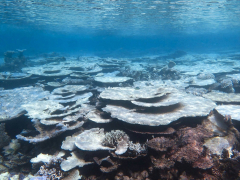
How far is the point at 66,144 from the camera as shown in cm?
484

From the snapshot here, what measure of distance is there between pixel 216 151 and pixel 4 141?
7940 mm

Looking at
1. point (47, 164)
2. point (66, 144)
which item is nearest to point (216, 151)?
point (66, 144)

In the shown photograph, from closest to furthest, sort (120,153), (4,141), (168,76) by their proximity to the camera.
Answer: (120,153), (4,141), (168,76)

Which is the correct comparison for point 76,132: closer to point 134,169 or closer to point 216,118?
point 134,169

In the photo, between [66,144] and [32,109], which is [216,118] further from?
[32,109]

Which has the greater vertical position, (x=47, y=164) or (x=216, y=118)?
(x=216, y=118)

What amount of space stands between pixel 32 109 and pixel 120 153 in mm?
4925

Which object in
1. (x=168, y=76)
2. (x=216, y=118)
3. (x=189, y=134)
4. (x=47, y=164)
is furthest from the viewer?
(x=168, y=76)

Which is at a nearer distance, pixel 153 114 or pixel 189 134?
pixel 189 134

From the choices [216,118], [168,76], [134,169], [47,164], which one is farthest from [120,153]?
[168,76]

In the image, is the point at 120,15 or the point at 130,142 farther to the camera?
the point at 120,15

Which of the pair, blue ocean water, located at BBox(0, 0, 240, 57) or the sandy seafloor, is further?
blue ocean water, located at BBox(0, 0, 240, 57)

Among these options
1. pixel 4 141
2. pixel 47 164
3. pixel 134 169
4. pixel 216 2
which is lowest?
pixel 4 141

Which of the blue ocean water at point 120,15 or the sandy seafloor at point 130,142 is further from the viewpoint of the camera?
the blue ocean water at point 120,15
